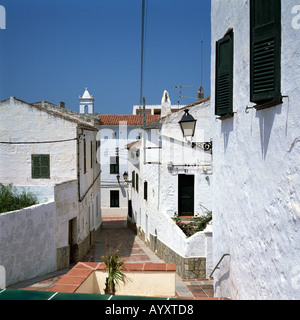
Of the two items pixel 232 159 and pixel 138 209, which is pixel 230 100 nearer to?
pixel 232 159

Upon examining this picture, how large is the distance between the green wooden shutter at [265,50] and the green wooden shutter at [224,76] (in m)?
1.33

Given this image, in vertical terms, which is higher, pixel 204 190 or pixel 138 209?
pixel 204 190

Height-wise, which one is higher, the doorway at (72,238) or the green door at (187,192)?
the green door at (187,192)

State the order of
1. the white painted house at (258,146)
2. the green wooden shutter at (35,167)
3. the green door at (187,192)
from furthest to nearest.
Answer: the green wooden shutter at (35,167) → the green door at (187,192) → the white painted house at (258,146)

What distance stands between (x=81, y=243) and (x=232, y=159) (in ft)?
40.3

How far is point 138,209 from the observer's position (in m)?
23.6


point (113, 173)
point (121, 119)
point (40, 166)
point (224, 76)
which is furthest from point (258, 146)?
point (121, 119)

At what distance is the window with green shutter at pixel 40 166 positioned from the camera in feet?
52.4

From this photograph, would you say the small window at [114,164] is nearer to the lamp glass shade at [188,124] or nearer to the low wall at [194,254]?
the low wall at [194,254]

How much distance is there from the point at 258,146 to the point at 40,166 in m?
13.3

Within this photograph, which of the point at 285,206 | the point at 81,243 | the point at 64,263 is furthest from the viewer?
the point at 81,243

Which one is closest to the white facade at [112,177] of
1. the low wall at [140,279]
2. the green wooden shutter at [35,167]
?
the green wooden shutter at [35,167]

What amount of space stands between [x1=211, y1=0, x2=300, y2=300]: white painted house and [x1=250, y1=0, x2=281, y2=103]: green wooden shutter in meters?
0.01
